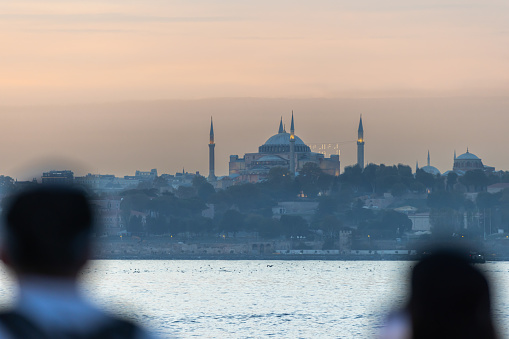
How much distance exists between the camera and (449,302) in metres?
1.86

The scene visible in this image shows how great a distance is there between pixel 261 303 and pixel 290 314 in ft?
17.8

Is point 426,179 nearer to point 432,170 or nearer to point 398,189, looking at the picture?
point 398,189

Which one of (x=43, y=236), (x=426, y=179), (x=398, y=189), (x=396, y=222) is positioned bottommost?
(x=43, y=236)

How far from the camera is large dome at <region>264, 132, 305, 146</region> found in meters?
133

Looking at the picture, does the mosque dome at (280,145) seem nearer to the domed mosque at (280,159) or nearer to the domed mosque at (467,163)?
the domed mosque at (280,159)

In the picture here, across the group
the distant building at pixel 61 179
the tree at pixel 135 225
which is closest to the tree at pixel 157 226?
the tree at pixel 135 225

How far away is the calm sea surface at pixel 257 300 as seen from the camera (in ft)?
95.7

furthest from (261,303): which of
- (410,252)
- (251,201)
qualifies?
(251,201)

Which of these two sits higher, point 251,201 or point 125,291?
point 251,201

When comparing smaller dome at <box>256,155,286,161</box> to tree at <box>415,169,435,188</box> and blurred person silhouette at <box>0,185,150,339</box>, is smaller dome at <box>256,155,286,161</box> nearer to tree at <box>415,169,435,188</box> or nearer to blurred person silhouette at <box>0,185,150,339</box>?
tree at <box>415,169,435,188</box>

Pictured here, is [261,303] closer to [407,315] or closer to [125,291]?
[125,291]

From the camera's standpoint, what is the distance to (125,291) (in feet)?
155

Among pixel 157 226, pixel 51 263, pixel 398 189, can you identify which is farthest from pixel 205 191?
pixel 51 263

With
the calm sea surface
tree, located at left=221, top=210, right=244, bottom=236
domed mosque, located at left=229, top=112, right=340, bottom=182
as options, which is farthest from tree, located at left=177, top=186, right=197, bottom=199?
the calm sea surface
